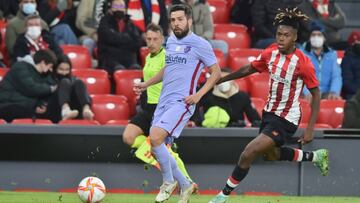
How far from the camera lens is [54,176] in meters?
13.1

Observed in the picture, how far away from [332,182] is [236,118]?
156 cm

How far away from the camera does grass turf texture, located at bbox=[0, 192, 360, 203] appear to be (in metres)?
11.3

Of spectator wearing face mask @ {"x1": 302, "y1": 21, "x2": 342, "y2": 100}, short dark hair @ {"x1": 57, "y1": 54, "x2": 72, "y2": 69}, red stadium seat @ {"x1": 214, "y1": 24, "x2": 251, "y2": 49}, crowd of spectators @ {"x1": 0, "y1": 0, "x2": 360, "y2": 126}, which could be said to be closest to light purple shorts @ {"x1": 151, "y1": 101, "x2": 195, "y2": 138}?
crowd of spectators @ {"x1": 0, "y1": 0, "x2": 360, "y2": 126}

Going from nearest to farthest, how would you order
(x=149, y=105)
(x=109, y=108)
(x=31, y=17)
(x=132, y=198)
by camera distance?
(x=132, y=198) < (x=149, y=105) < (x=109, y=108) < (x=31, y=17)

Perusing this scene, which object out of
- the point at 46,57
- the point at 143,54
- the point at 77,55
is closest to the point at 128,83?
the point at 143,54

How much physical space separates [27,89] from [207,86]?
14.3 feet

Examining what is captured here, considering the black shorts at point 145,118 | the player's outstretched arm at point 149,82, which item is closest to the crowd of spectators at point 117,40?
the black shorts at point 145,118

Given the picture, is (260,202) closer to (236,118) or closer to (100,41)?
(236,118)

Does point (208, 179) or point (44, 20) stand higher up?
point (44, 20)

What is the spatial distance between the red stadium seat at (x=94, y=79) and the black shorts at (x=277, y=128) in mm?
4925

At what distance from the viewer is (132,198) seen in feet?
39.0

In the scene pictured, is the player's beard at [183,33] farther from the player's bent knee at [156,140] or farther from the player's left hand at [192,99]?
the player's bent knee at [156,140]

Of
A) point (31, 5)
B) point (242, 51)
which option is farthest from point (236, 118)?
point (31, 5)

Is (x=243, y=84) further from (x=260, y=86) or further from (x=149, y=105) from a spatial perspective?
(x=149, y=105)
